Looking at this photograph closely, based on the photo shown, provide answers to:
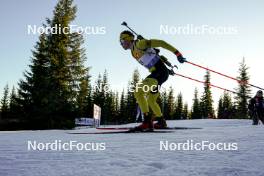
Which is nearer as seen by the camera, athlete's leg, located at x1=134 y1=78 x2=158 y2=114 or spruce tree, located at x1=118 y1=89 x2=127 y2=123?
athlete's leg, located at x1=134 y1=78 x2=158 y2=114

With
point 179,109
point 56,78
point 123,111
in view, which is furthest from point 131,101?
point 56,78

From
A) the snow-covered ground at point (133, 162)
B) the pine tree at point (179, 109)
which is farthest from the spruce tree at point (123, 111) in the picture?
the snow-covered ground at point (133, 162)

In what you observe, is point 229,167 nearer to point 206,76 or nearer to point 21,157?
point 21,157

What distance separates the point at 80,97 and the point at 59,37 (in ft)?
19.7

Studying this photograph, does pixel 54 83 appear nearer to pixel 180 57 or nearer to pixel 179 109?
pixel 180 57

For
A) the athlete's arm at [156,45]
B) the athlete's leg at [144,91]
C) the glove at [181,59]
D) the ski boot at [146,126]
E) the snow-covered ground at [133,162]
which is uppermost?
the athlete's arm at [156,45]

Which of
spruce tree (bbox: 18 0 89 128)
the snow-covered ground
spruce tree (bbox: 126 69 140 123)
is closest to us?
the snow-covered ground

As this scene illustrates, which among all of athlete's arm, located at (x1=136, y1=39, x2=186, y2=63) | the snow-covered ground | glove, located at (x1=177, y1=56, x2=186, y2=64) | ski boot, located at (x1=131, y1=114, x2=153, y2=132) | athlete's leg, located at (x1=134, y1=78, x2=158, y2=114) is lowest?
the snow-covered ground

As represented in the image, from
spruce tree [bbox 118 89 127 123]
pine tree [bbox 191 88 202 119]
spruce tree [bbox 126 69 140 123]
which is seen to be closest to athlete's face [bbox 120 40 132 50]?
spruce tree [bbox 126 69 140 123]

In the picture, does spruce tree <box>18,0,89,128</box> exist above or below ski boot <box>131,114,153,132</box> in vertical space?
above

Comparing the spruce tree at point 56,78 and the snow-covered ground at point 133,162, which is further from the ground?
the spruce tree at point 56,78

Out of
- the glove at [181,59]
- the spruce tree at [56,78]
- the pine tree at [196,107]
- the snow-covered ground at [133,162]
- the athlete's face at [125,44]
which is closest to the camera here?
the snow-covered ground at [133,162]

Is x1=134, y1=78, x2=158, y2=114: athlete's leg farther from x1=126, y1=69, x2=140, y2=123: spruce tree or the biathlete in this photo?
x1=126, y1=69, x2=140, y2=123: spruce tree

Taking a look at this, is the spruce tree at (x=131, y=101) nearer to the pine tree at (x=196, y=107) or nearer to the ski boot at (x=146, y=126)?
the pine tree at (x=196, y=107)
